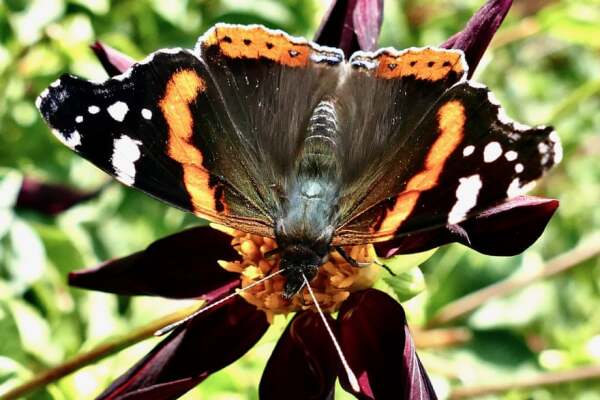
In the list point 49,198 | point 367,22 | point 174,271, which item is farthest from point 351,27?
point 49,198

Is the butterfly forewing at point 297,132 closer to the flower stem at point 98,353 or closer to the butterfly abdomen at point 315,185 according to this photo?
the butterfly abdomen at point 315,185

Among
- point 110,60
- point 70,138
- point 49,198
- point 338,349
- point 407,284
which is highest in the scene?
point 49,198

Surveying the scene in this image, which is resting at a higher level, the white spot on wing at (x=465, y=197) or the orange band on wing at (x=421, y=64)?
the orange band on wing at (x=421, y=64)

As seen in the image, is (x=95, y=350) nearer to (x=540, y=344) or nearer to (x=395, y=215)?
(x=395, y=215)

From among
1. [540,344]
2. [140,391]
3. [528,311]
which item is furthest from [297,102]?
[540,344]

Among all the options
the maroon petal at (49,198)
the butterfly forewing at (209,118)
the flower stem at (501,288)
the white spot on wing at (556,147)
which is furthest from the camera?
the maroon petal at (49,198)

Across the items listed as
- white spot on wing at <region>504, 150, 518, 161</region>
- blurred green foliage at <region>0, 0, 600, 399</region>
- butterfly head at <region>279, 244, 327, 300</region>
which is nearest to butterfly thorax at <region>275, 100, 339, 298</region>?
butterfly head at <region>279, 244, 327, 300</region>

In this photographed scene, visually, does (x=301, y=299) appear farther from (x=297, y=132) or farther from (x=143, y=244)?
(x=143, y=244)

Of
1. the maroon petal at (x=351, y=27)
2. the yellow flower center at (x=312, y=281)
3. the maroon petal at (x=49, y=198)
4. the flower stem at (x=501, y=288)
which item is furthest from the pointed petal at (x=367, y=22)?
the maroon petal at (x=49, y=198)
